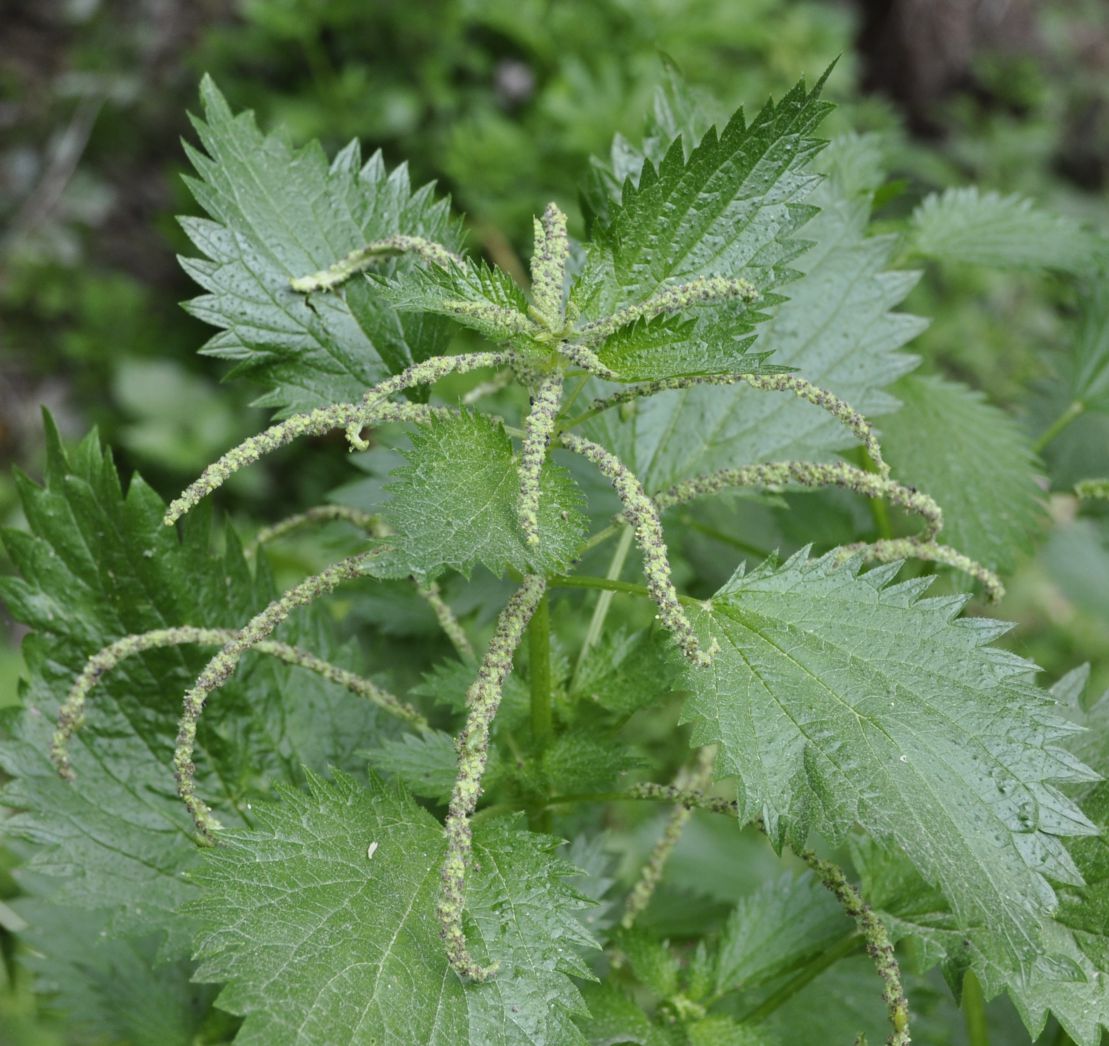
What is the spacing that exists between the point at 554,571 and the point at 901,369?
2.57ft

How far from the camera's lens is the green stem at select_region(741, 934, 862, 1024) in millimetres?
1359

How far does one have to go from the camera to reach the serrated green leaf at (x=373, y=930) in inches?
39.2

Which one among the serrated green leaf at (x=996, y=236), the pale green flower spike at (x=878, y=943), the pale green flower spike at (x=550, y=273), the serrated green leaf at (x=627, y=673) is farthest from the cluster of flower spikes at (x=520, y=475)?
the serrated green leaf at (x=996, y=236)

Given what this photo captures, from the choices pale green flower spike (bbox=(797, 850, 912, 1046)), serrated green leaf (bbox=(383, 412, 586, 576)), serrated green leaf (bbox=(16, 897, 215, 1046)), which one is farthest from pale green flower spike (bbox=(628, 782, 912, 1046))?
serrated green leaf (bbox=(16, 897, 215, 1046))

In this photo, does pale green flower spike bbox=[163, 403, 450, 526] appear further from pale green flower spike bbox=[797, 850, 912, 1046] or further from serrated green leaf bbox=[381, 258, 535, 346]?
pale green flower spike bbox=[797, 850, 912, 1046]

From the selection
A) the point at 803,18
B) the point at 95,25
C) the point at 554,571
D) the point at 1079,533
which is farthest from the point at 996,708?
the point at 95,25

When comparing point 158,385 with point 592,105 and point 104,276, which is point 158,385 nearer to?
point 104,276

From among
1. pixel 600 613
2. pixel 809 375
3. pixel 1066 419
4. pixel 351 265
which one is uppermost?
pixel 351 265

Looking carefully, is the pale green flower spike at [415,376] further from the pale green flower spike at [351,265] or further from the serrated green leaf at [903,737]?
the serrated green leaf at [903,737]

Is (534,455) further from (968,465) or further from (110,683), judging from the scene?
(968,465)

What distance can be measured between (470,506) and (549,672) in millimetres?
261

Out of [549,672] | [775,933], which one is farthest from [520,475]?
[775,933]

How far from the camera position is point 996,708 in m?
1.07

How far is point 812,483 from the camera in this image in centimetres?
124
